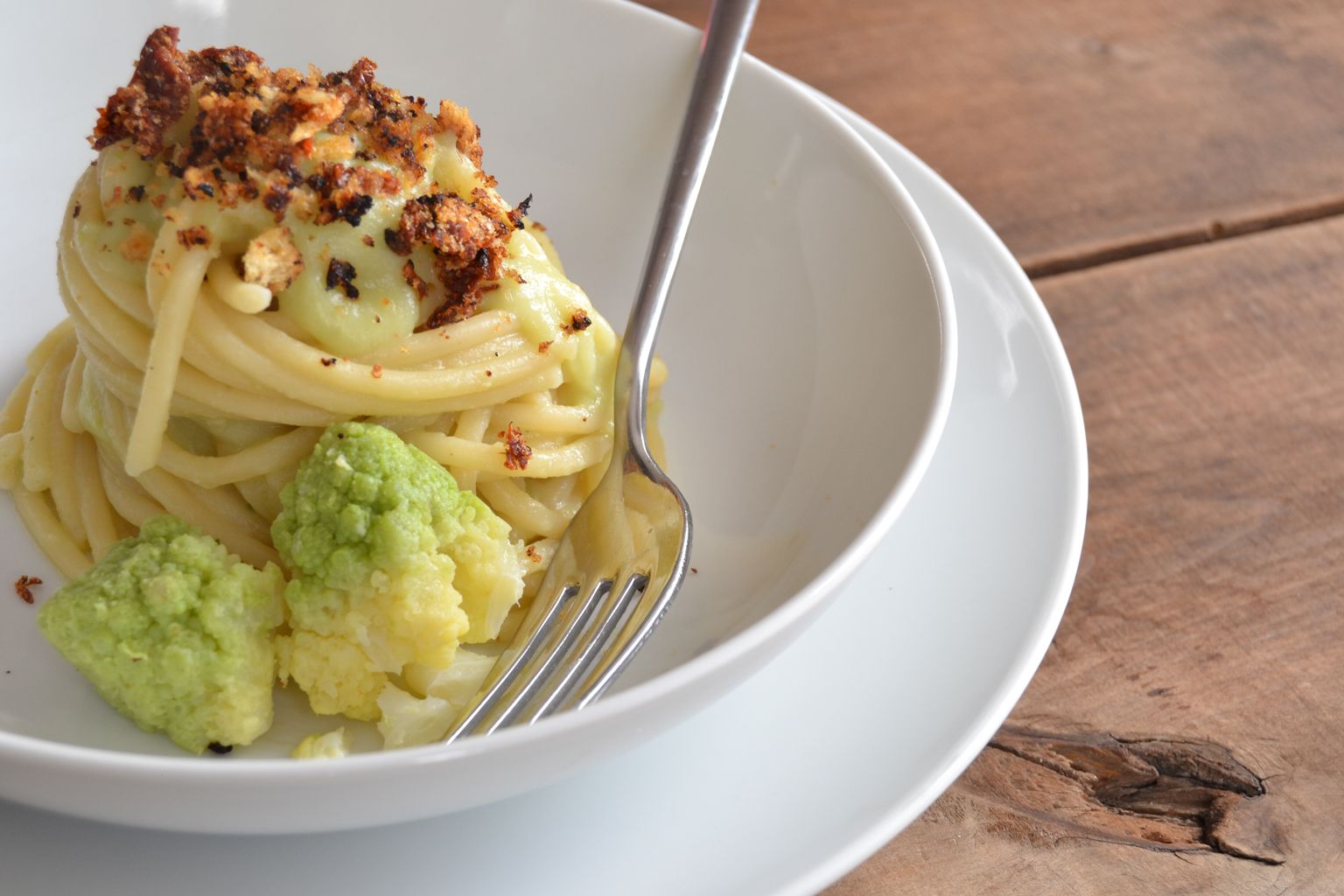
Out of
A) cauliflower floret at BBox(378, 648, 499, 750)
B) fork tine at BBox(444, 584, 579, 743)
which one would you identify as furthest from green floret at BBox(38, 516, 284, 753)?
fork tine at BBox(444, 584, 579, 743)

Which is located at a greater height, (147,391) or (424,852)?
(147,391)

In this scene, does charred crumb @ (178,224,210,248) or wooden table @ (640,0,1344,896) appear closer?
charred crumb @ (178,224,210,248)

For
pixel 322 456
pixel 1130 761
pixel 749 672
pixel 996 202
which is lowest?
pixel 1130 761

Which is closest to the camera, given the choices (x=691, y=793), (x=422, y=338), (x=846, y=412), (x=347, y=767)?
(x=347, y=767)

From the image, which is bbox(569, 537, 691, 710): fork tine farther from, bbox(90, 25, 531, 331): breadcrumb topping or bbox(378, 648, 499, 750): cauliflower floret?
bbox(90, 25, 531, 331): breadcrumb topping

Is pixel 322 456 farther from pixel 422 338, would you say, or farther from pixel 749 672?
pixel 749 672

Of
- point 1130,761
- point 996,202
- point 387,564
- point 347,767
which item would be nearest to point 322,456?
point 387,564
